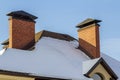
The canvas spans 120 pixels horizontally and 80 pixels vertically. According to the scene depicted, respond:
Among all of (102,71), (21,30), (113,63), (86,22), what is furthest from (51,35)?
(113,63)

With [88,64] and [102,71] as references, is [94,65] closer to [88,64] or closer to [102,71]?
[88,64]

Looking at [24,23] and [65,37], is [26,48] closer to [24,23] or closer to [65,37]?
[24,23]

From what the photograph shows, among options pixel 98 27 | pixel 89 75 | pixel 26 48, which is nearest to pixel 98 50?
pixel 98 27

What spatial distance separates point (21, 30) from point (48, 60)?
2.56 metres

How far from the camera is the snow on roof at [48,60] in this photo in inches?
851

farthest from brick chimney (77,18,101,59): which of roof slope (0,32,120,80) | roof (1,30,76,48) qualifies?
roof (1,30,76,48)

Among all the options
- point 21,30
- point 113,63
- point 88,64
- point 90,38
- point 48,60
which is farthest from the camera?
point 113,63

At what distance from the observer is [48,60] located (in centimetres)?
2333

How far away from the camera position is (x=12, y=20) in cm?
2411

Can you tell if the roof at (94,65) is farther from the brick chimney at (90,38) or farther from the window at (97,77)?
the brick chimney at (90,38)

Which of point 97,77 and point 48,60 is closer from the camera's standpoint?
point 48,60

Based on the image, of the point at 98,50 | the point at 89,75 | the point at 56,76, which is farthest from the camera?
the point at 98,50

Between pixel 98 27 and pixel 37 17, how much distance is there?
166 inches

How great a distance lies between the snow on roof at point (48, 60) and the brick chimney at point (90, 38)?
53 cm
